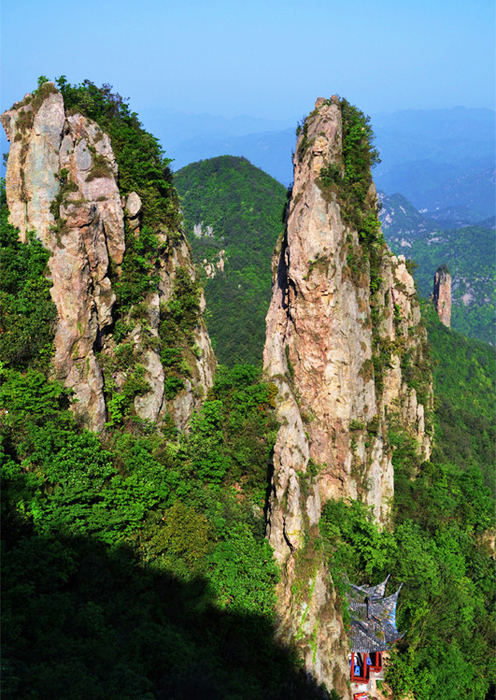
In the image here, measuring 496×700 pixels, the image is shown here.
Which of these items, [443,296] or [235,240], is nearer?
[235,240]

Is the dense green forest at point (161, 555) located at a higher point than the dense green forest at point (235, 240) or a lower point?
lower

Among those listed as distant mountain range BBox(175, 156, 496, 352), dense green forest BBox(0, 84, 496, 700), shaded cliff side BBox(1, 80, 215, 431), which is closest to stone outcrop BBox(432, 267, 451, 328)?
distant mountain range BBox(175, 156, 496, 352)

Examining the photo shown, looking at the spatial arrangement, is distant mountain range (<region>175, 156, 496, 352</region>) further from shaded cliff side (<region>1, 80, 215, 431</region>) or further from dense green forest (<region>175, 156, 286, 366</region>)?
shaded cliff side (<region>1, 80, 215, 431</region>)

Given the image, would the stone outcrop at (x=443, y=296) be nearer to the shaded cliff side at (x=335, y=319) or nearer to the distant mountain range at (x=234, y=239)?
the distant mountain range at (x=234, y=239)

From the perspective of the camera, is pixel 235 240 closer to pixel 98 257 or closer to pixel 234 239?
pixel 234 239

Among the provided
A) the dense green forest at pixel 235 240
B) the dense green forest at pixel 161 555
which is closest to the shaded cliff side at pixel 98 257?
the dense green forest at pixel 161 555

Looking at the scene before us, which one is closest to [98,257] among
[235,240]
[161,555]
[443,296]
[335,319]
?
[161,555]
